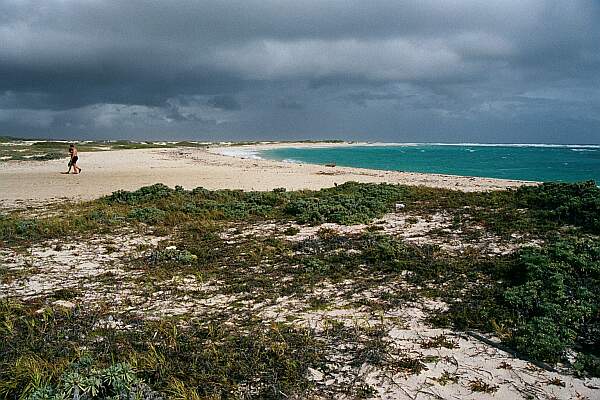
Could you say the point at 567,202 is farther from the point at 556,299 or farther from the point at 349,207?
the point at 556,299

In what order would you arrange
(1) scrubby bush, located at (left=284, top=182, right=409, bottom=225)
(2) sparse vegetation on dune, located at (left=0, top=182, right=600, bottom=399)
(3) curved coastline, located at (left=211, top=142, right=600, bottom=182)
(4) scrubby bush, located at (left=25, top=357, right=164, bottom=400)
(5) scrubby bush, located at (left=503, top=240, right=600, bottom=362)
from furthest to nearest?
(3) curved coastline, located at (left=211, top=142, right=600, bottom=182), (1) scrubby bush, located at (left=284, top=182, right=409, bottom=225), (5) scrubby bush, located at (left=503, top=240, right=600, bottom=362), (2) sparse vegetation on dune, located at (left=0, top=182, right=600, bottom=399), (4) scrubby bush, located at (left=25, top=357, right=164, bottom=400)

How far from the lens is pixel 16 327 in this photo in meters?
6.02

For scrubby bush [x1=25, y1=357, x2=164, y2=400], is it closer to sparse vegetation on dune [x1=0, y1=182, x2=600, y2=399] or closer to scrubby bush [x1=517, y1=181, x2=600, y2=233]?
sparse vegetation on dune [x1=0, y1=182, x2=600, y2=399]

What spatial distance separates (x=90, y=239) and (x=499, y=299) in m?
8.84

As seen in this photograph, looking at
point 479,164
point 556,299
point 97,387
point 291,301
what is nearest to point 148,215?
point 291,301

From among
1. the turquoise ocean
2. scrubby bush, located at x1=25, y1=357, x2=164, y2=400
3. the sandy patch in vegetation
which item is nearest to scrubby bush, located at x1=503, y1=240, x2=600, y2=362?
the sandy patch in vegetation

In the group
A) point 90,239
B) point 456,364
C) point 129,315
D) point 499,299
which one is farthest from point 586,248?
point 90,239

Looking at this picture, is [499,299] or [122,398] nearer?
[122,398]

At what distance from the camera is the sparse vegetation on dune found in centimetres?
480

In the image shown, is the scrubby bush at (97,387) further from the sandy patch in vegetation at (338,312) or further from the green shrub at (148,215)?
the green shrub at (148,215)

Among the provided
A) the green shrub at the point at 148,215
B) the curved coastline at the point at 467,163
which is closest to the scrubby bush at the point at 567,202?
the green shrub at the point at 148,215

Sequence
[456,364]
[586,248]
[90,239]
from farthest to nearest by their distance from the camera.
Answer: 1. [90,239]
2. [586,248]
3. [456,364]

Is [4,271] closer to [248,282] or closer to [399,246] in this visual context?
[248,282]

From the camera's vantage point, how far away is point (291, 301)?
684 cm
